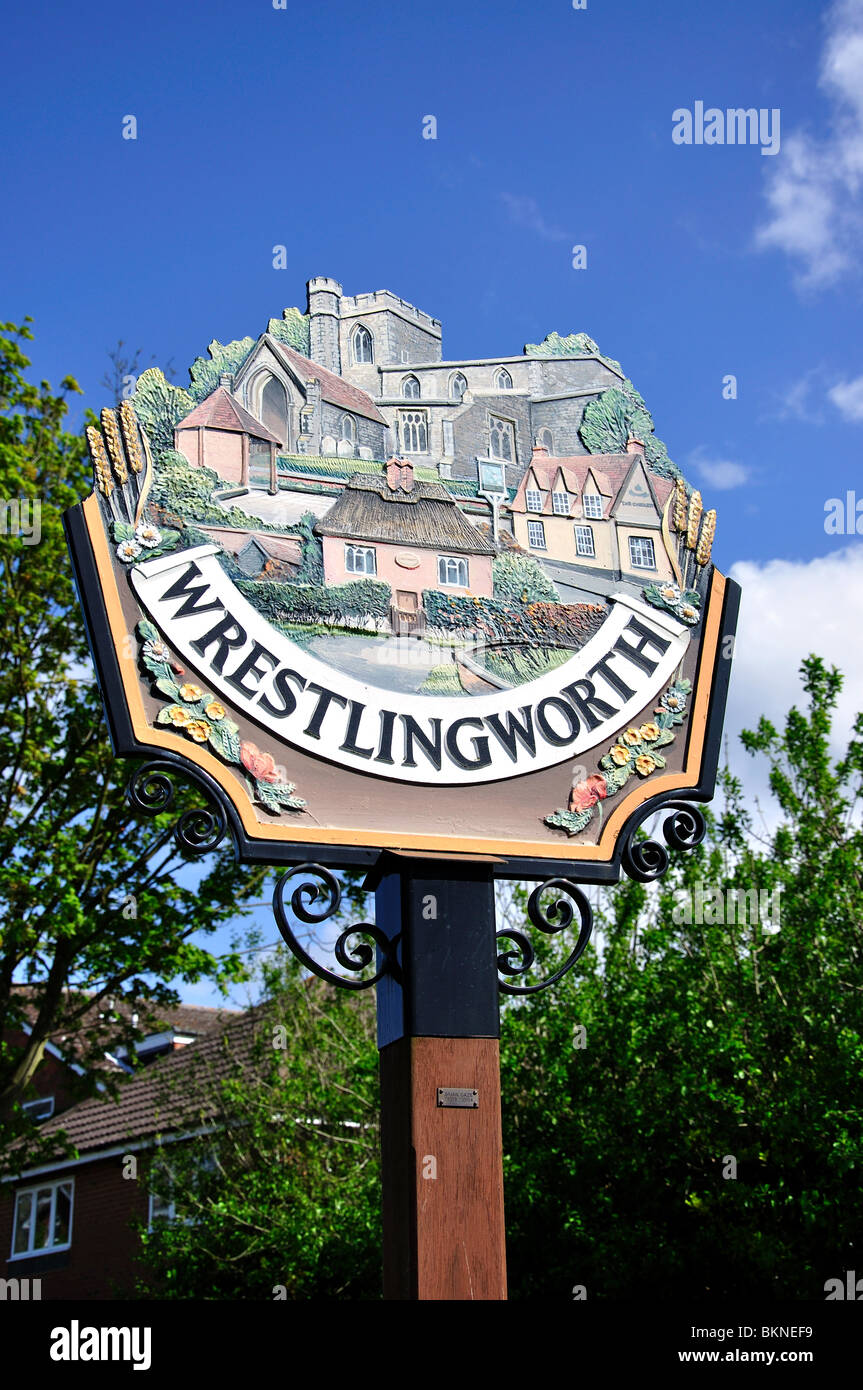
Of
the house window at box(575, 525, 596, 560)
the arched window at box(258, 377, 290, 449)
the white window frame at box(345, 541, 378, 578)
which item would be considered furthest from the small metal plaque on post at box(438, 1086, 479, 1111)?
the arched window at box(258, 377, 290, 449)

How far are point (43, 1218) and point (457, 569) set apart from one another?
2464 centimetres

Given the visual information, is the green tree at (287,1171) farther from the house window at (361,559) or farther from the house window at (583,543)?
the house window at (361,559)

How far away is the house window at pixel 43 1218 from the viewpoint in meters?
26.5

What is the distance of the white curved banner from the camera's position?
231 inches

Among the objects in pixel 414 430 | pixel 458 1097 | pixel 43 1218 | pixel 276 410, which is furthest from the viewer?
pixel 43 1218

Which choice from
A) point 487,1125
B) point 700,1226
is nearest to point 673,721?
point 487,1125

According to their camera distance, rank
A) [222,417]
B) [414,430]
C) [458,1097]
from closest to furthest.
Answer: [458,1097]
[222,417]
[414,430]

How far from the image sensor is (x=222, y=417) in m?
6.32

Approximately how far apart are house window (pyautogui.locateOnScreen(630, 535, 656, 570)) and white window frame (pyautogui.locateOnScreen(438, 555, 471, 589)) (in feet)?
3.15

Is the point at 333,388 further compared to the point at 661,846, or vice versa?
the point at 333,388

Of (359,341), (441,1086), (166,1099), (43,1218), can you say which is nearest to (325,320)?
(359,341)

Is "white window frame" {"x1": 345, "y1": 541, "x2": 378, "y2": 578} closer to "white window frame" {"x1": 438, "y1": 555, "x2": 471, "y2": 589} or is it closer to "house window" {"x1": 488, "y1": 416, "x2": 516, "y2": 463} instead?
"white window frame" {"x1": 438, "y1": 555, "x2": 471, "y2": 589}

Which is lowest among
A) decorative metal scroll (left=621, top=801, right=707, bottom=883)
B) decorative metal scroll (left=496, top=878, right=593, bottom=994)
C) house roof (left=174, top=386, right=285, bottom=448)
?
decorative metal scroll (left=496, top=878, right=593, bottom=994)

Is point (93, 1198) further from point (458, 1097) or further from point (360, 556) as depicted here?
point (458, 1097)
